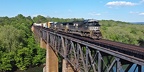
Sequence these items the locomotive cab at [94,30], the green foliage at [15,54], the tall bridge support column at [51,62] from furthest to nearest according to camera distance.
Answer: the green foliage at [15,54], the tall bridge support column at [51,62], the locomotive cab at [94,30]

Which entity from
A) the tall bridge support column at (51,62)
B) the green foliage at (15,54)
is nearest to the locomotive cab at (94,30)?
the tall bridge support column at (51,62)

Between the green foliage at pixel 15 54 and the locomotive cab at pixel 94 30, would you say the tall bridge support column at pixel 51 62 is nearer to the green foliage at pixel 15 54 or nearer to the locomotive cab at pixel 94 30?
the green foliage at pixel 15 54

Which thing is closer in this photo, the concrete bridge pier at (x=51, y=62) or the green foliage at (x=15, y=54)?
the concrete bridge pier at (x=51, y=62)

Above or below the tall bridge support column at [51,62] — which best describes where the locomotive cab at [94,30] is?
above

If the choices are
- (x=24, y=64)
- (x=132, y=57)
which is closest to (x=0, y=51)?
(x=24, y=64)

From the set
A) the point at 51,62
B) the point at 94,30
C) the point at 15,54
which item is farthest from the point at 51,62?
the point at 94,30

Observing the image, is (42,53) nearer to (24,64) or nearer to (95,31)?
(24,64)

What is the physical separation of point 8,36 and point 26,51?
9.68 metres

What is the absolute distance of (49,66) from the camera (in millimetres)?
46531

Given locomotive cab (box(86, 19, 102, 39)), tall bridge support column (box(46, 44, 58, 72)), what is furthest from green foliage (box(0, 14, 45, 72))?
locomotive cab (box(86, 19, 102, 39))

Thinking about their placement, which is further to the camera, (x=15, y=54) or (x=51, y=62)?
(x=15, y=54)

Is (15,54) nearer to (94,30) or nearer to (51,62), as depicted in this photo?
(51,62)

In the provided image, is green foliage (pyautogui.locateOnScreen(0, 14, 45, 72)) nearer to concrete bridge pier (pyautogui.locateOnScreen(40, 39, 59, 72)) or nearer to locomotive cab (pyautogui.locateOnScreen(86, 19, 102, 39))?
concrete bridge pier (pyautogui.locateOnScreen(40, 39, 59, 72))

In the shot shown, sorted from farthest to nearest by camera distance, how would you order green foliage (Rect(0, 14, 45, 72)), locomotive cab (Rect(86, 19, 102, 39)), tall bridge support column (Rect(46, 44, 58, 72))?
green foliage (Rect(0, 14, 45, 72)), tall bridge support column (Rect(46, 44, 58, 72)), locomotive cab (Rect(86, 19, 102, 39))
